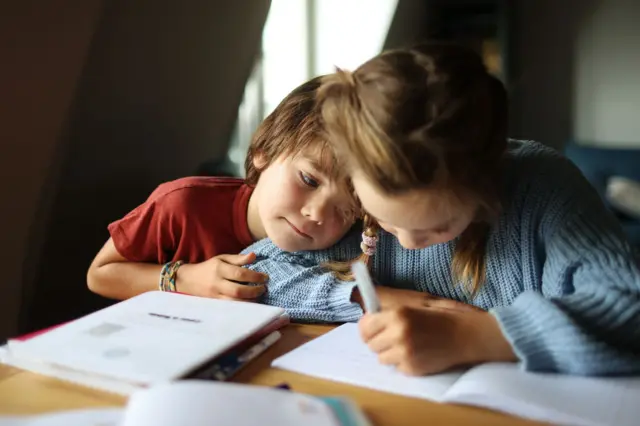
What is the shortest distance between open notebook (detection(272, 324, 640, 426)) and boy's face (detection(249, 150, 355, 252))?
0.61 ft

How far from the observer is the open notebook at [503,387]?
493 mm

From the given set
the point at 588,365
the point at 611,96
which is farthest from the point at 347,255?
the point at 611,96

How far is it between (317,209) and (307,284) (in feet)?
0.33

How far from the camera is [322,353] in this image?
638mm

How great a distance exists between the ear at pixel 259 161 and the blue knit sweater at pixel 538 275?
0.35 feet

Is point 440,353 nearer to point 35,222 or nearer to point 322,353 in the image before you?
point 322,353

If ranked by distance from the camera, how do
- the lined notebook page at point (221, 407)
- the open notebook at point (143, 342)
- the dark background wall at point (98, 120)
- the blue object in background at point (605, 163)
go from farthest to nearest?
the blue object in background at point (605, 163) < the dark background wall at point (98, 120) < the open notebook at point (143, 342) < the lined notebook page at point (221, 407)

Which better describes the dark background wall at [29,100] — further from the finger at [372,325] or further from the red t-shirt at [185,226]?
the finger at [372,325]

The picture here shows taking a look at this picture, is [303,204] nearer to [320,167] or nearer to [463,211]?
[320,167]

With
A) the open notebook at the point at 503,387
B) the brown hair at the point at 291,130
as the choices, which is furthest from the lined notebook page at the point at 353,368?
the brown hair at the point at 291,130

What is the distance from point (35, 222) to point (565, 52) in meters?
2.84

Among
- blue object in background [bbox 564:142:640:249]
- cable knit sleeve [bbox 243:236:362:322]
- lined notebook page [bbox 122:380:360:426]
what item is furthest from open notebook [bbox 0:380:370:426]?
blue object in background [bbox 564:142:640:249]

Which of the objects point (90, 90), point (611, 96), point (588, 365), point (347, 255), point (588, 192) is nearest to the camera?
point (588, 365)

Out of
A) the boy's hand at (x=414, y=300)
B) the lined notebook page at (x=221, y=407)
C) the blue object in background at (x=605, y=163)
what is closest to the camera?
the lined notebook page at (x=221, y=407)
